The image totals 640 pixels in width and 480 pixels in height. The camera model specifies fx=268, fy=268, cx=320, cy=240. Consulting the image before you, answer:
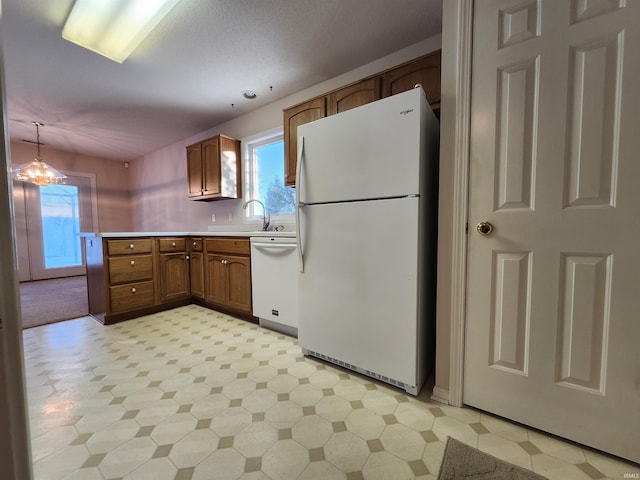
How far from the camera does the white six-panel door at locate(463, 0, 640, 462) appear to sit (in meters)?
1.03

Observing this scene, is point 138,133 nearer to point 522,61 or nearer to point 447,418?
point 522,61

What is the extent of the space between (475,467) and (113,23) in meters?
3.28

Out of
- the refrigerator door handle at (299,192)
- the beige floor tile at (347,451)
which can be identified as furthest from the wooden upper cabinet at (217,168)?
the beige floor tile at (347,451)

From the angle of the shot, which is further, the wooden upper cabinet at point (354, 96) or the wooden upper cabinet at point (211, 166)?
the wooden upper cabinet at point (211, 166)

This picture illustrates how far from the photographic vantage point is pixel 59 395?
59.1 inches

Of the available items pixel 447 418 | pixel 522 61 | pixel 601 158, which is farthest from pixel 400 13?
pixel 447 418

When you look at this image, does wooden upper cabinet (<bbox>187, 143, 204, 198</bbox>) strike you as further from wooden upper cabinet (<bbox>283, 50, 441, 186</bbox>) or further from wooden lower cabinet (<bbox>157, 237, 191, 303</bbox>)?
wooden upper cabinet (<bbox>283, 50, 441, 186</bbox>)

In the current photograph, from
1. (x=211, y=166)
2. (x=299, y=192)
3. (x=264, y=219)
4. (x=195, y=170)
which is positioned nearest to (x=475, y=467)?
(x=299, y=192)

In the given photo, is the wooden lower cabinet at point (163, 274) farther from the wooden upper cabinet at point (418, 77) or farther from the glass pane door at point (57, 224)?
the glass pane door at point (57, 224)

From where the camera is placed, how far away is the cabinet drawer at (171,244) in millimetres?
2955

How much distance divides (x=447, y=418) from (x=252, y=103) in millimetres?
3413

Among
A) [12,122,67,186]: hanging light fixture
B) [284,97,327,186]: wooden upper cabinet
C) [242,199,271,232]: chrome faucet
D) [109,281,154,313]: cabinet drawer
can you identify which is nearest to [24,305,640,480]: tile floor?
[109,281,154,313]: cabinet drawer

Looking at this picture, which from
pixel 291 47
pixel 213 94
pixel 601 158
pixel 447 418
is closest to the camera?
pixel 601 158

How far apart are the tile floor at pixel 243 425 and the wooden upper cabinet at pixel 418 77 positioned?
6.38 feet
